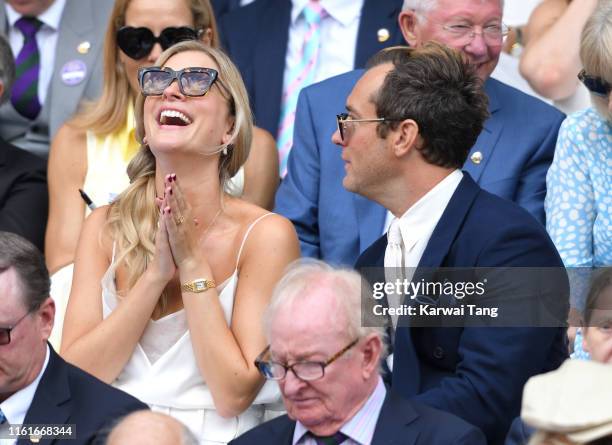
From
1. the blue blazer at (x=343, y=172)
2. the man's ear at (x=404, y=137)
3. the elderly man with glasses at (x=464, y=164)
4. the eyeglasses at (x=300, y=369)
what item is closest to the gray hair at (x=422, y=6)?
the elderly man with glasses at (x=464, y=164)

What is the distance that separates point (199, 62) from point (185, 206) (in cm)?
64

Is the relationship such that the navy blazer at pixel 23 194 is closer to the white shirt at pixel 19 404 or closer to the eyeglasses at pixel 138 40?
the eyeglasses at pixel 138 40

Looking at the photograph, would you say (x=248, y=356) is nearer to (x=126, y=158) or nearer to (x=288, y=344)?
(x=288, y=344)

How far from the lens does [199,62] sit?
510 centimetres

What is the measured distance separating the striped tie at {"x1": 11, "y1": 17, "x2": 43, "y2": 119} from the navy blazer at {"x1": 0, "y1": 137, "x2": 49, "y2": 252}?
321 mm

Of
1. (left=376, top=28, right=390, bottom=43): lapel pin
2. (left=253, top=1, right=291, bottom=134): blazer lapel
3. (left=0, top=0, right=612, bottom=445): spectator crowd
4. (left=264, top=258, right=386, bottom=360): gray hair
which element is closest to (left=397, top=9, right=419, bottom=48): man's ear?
(left=0, top=0, right=612, bottom=445): spectator crowd

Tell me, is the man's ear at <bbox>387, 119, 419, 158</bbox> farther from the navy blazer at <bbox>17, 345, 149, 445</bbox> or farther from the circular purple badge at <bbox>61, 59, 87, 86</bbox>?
the circular purple badge at <bbox>61, 59, 87, 86</bbox>

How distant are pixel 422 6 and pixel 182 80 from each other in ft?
4.06

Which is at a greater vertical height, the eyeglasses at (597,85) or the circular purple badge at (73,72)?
the eyeglasses at (597,85)

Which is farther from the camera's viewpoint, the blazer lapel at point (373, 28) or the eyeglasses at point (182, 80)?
the blazer lapel at point (373, 28)

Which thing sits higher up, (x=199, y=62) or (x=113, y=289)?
(x=199, y=62)

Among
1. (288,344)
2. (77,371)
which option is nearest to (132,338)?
(77,371)

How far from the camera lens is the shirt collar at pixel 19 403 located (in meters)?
4.21

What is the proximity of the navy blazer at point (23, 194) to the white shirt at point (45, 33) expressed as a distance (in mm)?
599
